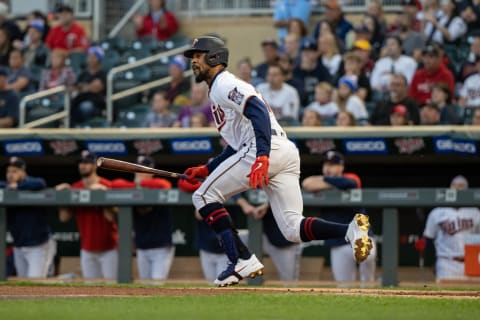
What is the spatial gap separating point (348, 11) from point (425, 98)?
3.22m

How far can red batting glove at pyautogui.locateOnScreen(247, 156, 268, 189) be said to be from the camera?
719 centimetres

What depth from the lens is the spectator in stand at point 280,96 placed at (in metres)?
12.2

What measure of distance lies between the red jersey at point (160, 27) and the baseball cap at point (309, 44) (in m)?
2.20

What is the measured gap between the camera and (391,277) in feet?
33.1

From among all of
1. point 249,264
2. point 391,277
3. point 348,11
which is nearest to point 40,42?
point 348,11

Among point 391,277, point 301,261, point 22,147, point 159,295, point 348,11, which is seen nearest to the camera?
point 159,295

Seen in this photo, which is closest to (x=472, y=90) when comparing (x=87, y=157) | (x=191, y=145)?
(x=191, y=145)

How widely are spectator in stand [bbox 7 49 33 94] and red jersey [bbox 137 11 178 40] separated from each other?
1710 mm

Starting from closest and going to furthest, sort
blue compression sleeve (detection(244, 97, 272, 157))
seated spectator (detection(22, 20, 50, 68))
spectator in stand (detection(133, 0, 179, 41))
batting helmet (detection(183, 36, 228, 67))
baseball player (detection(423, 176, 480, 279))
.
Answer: blue compression sleeve (detection(244, 97, 272, 157))
batting helmet (detection(183, 36, 228, 67))
baseball player (detection(423, 176, 480, 279))
spectator in stand (detection(133, 0, 179, 41))
seated spectator (detection(22, 20, 50, 68))

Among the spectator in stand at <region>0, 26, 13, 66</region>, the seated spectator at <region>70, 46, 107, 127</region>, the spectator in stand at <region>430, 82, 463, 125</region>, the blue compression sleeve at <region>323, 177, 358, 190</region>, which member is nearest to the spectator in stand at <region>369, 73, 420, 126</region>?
the spectator in stand at <region>430, 82, 463, 125</region>

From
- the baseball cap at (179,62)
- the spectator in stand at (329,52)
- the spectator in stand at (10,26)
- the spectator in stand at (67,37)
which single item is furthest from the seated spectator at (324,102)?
the spectator in stand at (10,26)

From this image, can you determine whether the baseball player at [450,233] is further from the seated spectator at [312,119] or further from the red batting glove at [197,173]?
the red batting glove at [197,173]

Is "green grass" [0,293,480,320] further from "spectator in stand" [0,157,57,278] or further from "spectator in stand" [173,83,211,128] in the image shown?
"spectator in stand" [173,83,211,128]

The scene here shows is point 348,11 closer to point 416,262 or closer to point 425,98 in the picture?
point 425,98
